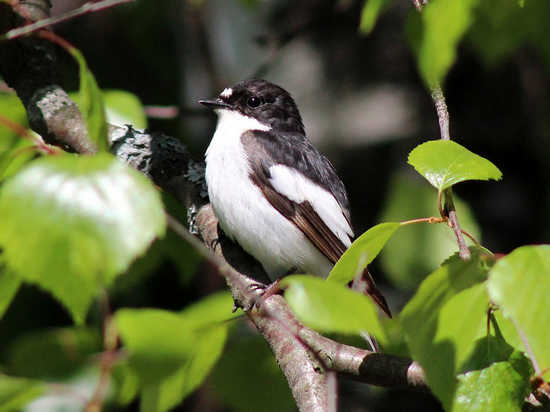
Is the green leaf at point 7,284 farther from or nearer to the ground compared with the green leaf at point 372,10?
nearer to the ground

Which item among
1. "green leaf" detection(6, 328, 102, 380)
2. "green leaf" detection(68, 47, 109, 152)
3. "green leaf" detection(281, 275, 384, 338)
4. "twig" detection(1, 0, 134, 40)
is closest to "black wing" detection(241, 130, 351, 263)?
"twig" detection(1, 0, 134, 40)

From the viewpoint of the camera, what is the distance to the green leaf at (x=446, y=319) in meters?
1.40

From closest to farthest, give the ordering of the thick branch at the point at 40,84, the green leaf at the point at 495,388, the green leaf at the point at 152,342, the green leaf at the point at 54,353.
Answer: the green leaf at the point at 152,342
the green leaf at the point at 54,353
the green leaf at the point at 495,388
the thick branch at the point at 40,84

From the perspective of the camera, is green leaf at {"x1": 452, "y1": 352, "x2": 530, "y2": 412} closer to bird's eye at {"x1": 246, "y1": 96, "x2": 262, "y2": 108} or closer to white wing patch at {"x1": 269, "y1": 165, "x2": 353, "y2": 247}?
white wing patch at {"x1": 269, "y1": 165, "x2": 353, "y2": 247}

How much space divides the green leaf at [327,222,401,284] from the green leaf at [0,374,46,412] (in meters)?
0.69

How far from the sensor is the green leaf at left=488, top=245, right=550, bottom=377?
135cm

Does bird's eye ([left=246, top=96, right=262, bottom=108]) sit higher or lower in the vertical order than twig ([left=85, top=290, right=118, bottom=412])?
lower

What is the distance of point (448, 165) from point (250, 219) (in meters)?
1.58

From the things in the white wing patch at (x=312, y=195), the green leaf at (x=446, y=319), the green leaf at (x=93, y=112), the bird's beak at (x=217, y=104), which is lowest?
the white wing patch at (x=312, y=195)

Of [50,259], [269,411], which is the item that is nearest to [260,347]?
[269,411]

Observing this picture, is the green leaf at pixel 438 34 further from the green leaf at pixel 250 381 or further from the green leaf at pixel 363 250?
the green leaf at pixel 250 381

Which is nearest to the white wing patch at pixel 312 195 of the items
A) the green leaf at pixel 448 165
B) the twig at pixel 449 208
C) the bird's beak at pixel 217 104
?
the bird's beak at pixel 217 104

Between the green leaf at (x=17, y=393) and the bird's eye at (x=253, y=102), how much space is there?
2.96 meters

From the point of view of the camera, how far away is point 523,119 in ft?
18.0
